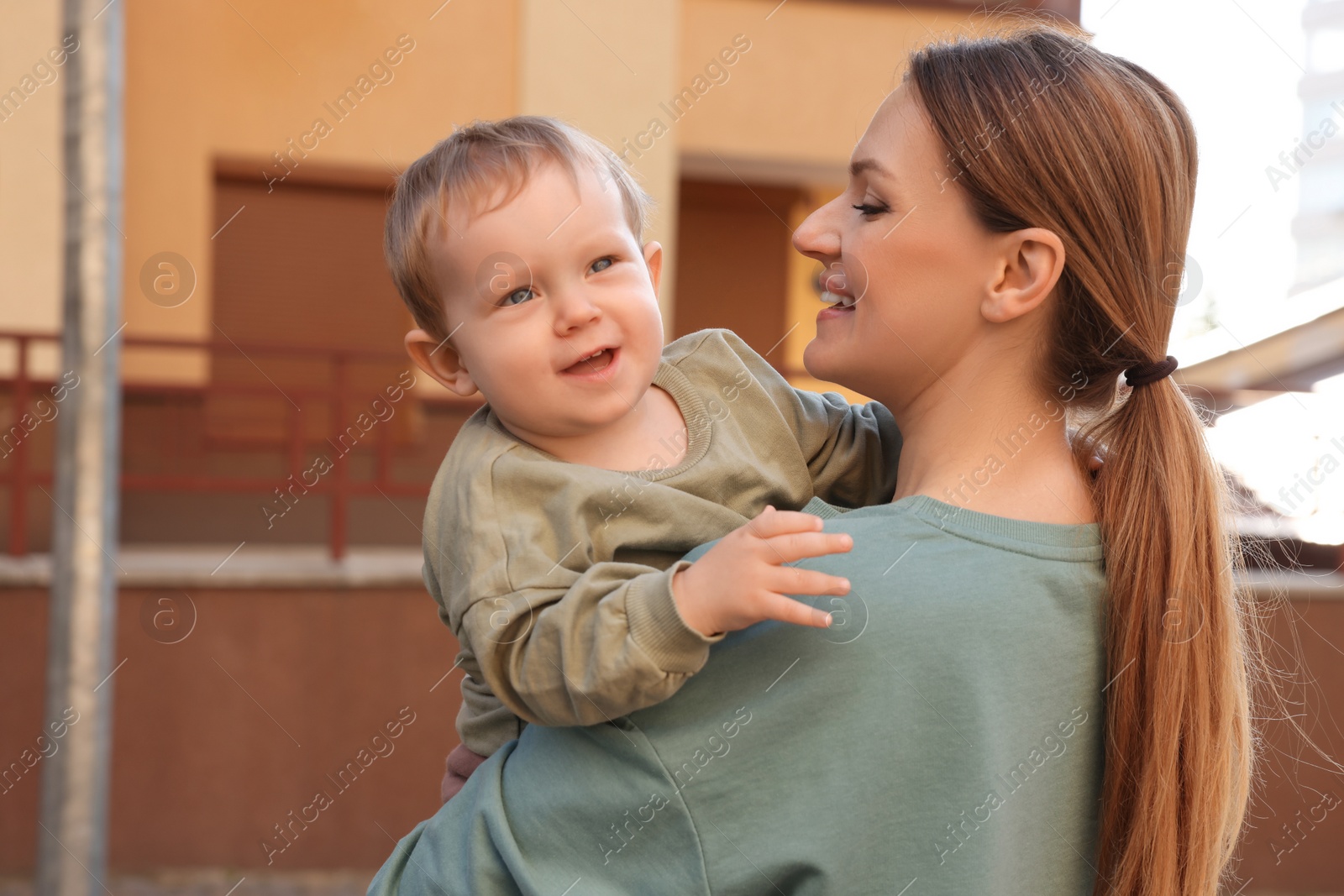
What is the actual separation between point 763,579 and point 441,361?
24.6 inches

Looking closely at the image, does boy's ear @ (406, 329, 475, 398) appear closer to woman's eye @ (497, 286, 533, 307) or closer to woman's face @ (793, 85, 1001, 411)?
woman's eye @ (497, 286, 533, 307)

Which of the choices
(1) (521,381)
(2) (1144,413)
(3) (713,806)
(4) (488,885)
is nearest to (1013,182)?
(2) (1144,413)

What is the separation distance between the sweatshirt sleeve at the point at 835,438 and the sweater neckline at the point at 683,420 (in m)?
0.07

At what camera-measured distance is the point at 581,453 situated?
1396 millimetres

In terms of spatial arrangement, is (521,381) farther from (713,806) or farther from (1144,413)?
(1144,413)

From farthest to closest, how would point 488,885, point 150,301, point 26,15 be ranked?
point 150,301 < point 26,15 < point 488,885

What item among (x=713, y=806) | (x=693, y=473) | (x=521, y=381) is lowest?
(x=713, y=806)

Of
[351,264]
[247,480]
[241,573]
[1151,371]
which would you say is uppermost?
[1151,371]

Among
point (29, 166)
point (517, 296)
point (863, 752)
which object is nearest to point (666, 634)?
point (863, 752)

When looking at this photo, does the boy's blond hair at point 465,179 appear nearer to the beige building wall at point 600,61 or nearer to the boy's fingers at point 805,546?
the boy's fingers at point 805,546

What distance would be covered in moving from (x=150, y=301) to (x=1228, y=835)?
7.74 metres

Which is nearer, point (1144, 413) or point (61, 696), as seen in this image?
point (1144, 413)

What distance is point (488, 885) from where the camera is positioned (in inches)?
48.3

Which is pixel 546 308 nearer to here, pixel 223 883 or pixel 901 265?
pixel 901 265
